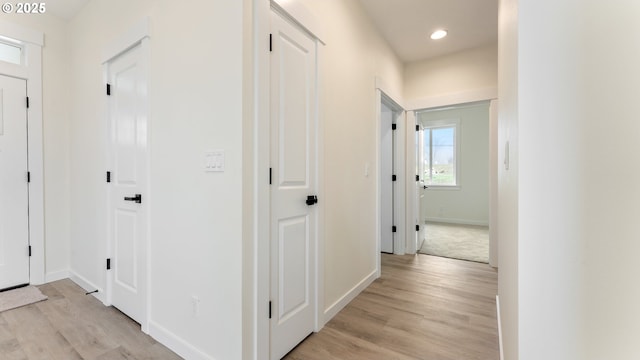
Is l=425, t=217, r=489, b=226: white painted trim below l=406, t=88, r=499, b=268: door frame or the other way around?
below

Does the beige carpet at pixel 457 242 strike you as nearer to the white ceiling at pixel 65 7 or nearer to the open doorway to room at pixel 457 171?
the open doorway to room at pixel 457 171

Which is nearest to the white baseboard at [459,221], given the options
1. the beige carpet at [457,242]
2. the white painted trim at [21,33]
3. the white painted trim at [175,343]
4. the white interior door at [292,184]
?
the beige carpet at [457,242]

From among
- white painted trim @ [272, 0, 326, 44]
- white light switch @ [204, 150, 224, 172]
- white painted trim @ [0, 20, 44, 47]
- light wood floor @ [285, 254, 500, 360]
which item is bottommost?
light wood floor @ [285, 254, 500, 360]

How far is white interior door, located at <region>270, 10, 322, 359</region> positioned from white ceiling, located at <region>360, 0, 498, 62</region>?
4.23 ft

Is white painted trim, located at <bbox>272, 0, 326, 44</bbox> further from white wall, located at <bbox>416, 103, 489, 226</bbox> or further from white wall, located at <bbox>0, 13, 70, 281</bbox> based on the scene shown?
white wall, located at <bbox>416, 103, 489, 226</bbox>

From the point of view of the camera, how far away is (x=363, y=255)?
8.68 ft

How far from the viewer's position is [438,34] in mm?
3094

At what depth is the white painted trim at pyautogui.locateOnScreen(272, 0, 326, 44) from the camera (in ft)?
5.26

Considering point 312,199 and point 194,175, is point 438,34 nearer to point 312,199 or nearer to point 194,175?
point 312,199

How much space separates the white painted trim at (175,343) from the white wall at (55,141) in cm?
196

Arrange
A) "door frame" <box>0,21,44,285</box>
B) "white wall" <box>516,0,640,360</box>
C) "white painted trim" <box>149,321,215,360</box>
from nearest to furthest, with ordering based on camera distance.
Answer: "white wall" <box>516,0,640,360</box>, "white painted trim" <box>149,321,215,360</box>, "door frame" <box>0,21,44,285</box>

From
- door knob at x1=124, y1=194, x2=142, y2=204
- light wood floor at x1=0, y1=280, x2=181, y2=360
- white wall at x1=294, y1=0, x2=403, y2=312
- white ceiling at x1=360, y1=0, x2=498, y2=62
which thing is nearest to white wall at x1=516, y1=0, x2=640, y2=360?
white wall at x1=294, y1=0, x2=403, y2=312

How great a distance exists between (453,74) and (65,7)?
4437mm

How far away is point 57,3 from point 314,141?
301 cm
